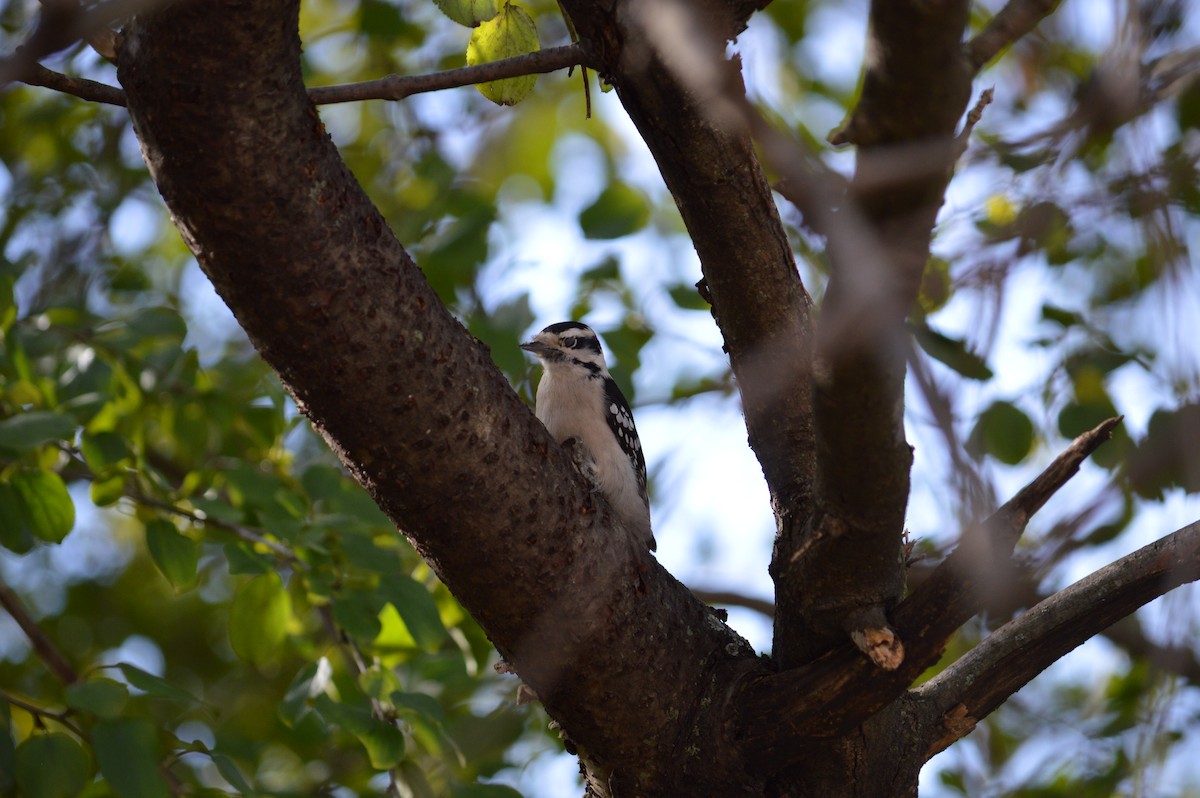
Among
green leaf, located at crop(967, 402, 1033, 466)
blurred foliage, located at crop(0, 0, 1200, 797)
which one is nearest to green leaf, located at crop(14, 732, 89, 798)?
blurred foliage, located at crop(0, 0, 1200, 797)

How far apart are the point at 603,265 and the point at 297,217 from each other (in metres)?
2.63

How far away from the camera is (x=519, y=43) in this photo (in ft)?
8.86

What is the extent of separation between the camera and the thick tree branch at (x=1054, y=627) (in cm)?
265

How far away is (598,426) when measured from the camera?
533 centimetres

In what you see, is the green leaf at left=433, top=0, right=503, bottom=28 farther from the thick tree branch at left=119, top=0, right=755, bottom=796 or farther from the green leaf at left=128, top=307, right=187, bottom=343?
the green leaf at left=128, top=307, right=187, bottom=343

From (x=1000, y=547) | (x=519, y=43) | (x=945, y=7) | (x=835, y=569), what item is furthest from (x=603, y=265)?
(x=945, y=7)

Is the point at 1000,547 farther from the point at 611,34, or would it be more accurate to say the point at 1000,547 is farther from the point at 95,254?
the point at 95,254

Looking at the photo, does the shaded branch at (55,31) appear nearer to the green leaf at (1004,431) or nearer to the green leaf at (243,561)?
the green leaf at (243,561)

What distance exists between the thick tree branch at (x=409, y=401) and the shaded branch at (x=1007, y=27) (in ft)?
4.21

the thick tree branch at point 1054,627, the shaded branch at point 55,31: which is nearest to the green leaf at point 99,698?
the thick tree branch at point 1054,627

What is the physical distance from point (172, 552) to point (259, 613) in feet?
1.26

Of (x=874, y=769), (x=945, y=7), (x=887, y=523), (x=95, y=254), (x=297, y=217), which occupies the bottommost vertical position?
(x=874, y=769)

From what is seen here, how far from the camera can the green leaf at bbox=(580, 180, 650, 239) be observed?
460cm

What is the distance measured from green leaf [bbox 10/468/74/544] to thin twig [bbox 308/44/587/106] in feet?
6.25
